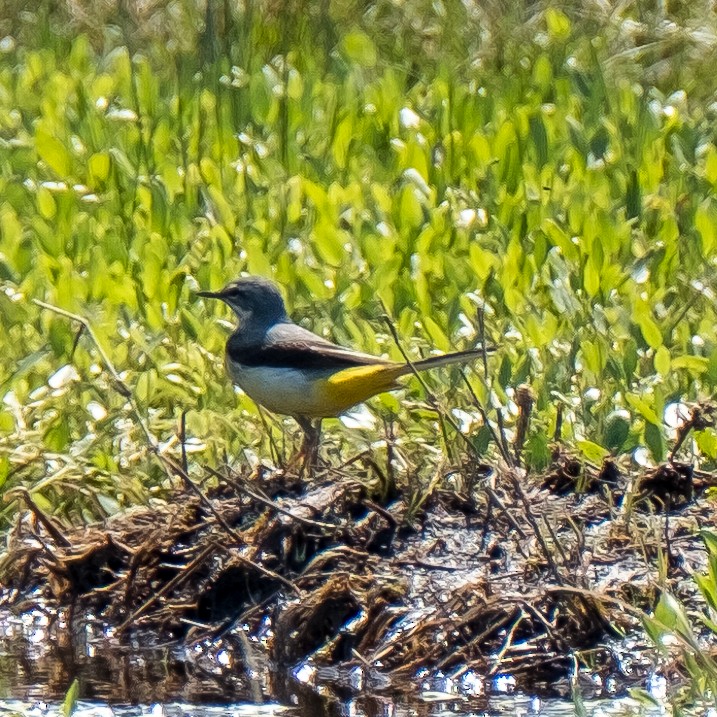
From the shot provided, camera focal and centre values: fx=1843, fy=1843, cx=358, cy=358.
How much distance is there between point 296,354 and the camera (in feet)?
21.1

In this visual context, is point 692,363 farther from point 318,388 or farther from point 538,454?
point 318,388

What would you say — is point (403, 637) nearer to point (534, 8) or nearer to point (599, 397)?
point (599, 397)

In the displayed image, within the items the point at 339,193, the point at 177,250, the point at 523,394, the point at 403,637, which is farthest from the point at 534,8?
the point at 403,637

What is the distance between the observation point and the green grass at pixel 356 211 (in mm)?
6730

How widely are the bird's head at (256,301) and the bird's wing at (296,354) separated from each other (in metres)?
0.19

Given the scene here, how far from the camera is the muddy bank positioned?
5156 mm

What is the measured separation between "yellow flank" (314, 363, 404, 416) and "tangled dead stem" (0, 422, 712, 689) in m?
0.42

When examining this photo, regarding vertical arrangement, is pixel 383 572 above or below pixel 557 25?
below

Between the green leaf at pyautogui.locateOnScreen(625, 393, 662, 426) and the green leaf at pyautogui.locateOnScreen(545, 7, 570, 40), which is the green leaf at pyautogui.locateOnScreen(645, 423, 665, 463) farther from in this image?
the green leaf at pyautogui.locateOnScreen(545, 7, 570, 40)

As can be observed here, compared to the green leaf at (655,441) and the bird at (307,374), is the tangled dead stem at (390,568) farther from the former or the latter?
the bird at (307,374)

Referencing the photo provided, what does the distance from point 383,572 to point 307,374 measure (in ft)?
3.18

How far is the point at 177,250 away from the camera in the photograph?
8562mm

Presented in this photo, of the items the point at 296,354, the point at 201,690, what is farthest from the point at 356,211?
the point at 201,690

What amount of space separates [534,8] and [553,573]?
810cm
